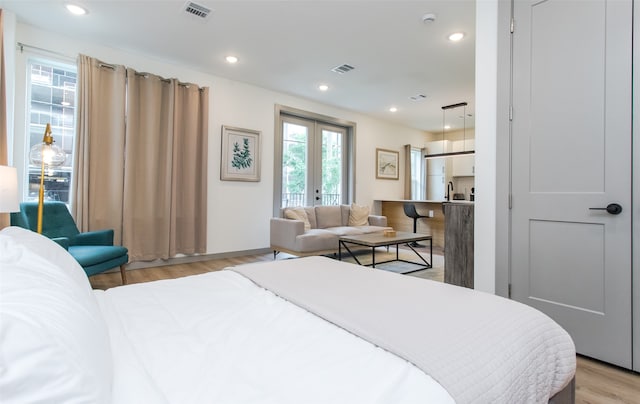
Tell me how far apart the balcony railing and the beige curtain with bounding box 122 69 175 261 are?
204cm

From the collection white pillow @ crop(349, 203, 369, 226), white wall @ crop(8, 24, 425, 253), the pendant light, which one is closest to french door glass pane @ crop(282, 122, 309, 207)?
white wall @ crop(8, 24, 425, 253)

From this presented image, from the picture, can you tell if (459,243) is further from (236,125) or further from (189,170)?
(236,125)

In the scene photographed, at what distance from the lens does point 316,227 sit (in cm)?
538

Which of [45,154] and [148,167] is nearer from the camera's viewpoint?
[45,154]

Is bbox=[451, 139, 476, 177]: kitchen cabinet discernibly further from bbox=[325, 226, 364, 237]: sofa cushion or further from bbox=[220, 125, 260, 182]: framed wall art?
bbox=[220, 125, 260, 182]: framed wall art

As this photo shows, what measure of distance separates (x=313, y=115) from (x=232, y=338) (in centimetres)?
529

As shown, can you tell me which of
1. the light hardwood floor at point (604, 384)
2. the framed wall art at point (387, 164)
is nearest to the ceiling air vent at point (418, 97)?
the framed wall art at point (387, 164)

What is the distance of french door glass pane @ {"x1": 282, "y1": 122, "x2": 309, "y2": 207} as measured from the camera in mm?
5613

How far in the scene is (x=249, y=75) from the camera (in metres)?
4.61

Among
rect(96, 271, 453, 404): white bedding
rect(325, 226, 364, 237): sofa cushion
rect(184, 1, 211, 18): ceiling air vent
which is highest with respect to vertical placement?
rect(184, 1, 211, 18): ceiling air vent

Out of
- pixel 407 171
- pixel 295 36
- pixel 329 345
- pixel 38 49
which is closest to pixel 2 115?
pixel 38 49

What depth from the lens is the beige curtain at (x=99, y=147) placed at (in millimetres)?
3502

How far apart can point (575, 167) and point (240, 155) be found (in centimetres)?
408

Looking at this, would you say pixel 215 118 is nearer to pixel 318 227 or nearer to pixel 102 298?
pixel 318 227
